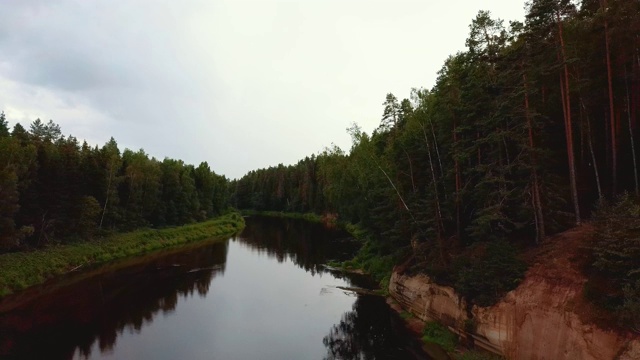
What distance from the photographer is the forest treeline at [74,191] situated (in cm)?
3653

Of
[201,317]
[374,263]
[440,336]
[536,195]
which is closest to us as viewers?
[536,195]

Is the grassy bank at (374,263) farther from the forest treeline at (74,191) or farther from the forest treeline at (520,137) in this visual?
the forest treeline at (74,191)

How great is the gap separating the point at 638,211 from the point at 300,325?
20066 millimetres

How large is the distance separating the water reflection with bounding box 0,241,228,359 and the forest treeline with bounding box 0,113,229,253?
8599mm

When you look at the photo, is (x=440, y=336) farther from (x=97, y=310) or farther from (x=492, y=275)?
(x=97, y=310)

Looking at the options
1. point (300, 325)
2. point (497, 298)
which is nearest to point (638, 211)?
point (497, 298)

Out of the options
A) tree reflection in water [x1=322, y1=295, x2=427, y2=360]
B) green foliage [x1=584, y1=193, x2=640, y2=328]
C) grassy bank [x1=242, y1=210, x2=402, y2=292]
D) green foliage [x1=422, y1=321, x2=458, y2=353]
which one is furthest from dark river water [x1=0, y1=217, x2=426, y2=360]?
green foliage [x1=584, y1=193, x2=640, y2=328]

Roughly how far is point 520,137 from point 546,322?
9214mm

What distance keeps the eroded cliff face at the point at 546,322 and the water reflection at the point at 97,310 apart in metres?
20.6

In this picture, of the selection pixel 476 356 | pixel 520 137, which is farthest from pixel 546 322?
pixel 520 137

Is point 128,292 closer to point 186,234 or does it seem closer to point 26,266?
point 26,266

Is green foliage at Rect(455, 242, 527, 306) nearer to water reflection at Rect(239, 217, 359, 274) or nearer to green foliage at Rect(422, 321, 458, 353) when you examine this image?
green foliage at Rect(422, 321, 458, 353)

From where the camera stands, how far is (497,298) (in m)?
18.3

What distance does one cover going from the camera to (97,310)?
92.2 feet
